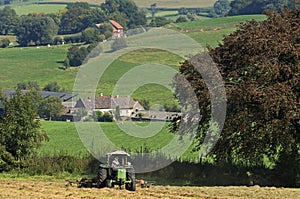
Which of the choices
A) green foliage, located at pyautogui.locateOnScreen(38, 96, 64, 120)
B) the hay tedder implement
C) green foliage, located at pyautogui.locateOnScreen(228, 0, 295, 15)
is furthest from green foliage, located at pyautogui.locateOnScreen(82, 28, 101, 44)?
the hay tedder implement

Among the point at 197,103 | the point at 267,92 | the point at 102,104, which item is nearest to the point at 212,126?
the point at 197,103

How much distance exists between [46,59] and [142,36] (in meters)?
18.9

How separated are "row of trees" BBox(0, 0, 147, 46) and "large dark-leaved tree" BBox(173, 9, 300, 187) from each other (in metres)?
120

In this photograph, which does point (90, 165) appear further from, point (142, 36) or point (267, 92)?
point (142, 36)

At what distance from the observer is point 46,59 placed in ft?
424

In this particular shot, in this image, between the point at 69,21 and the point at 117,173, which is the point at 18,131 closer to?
the point at 117,173

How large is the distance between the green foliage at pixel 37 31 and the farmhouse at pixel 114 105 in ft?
232

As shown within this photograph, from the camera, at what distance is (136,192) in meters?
20.9

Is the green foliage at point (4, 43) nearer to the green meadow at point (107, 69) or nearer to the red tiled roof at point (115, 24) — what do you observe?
the green meadow at point (107, 69)

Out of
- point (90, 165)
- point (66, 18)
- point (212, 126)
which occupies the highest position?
point (66, 18)

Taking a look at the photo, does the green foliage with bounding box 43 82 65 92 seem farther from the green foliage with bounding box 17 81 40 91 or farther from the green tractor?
the green tractor

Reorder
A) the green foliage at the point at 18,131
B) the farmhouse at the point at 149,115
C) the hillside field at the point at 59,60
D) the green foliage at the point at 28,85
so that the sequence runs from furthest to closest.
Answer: the hillside field at the point at 59,60
the green foliage at the point at 28,85
the farmhouse at the point at 149,115
the green foliage at the point at 18,131

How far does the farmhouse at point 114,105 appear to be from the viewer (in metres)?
81.2

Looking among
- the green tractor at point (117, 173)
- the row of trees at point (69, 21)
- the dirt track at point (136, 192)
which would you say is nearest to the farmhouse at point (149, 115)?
the dirt track at point (136, 192)
